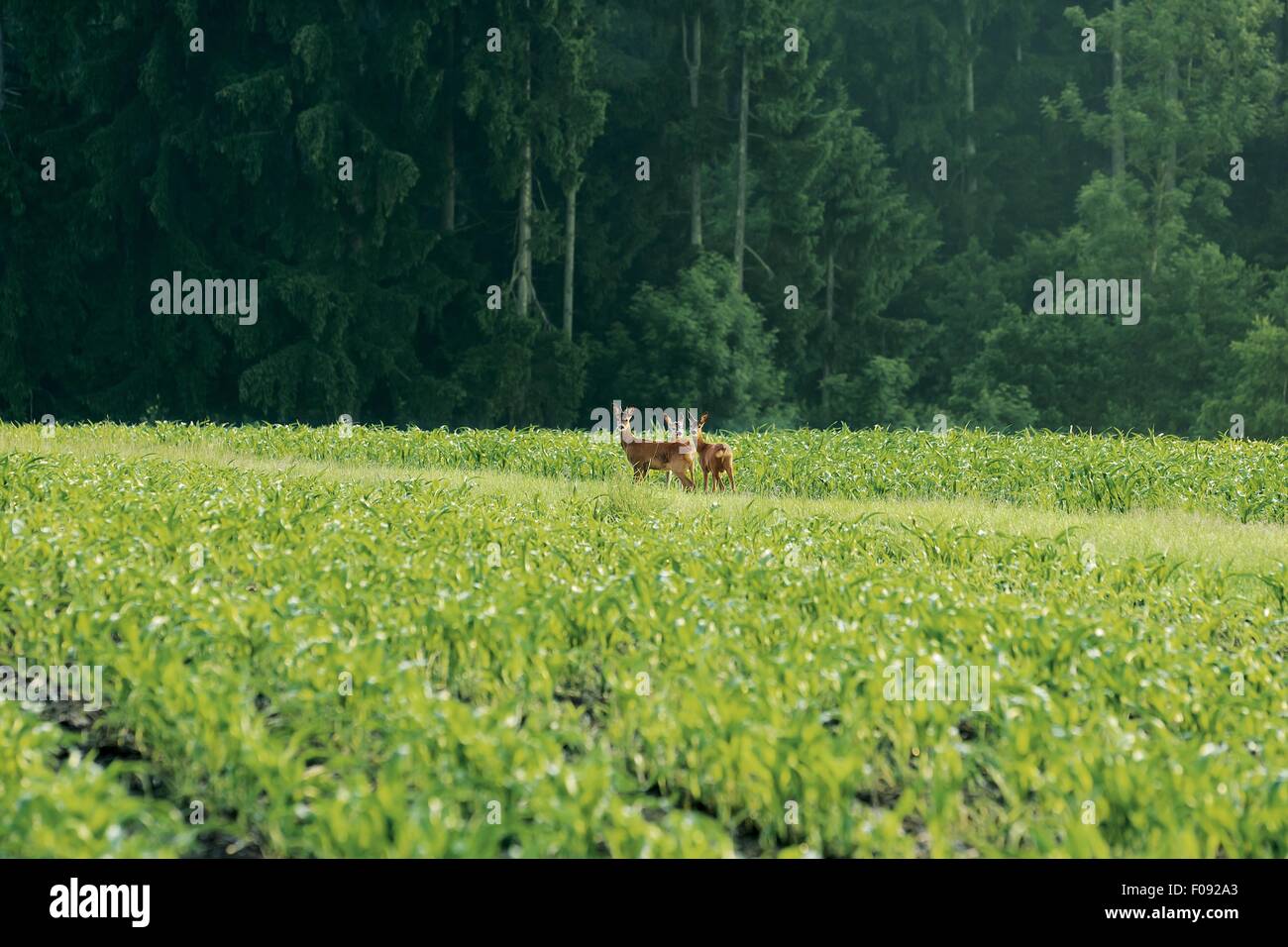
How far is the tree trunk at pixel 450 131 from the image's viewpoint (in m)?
33.2

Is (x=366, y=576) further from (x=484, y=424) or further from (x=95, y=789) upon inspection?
(x=484, y=424)

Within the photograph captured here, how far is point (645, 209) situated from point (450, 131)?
596 centimetres

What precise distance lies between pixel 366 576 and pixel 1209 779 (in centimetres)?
436

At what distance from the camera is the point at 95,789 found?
181 inches

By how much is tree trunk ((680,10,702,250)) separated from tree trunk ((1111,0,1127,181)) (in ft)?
35.7

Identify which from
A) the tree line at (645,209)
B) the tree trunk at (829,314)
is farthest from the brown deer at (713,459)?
the tree trunk at (829,314)

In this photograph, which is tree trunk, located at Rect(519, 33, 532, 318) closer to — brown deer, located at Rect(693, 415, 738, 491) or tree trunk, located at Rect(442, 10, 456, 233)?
tree trunk, located at Rect(442, 10, 456, 233)

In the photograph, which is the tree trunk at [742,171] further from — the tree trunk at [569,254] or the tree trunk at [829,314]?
the tree trunk at [569,254]

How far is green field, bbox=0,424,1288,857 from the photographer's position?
4.77 metres

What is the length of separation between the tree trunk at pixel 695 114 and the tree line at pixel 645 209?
0.15 meters

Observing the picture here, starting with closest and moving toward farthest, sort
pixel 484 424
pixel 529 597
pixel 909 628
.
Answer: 1. pixel 909 628
2. pixel 529 597
3. pixel 484 424

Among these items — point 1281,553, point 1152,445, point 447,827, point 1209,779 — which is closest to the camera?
point 447,827

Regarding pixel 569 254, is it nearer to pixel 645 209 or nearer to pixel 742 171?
pixel 645 209
